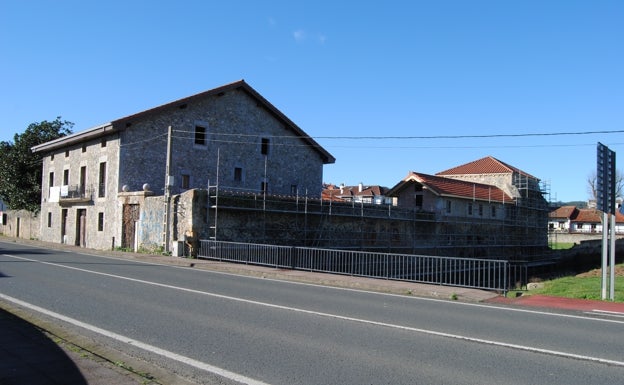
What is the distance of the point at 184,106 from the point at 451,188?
22.3 meters

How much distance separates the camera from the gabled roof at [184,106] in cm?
2997

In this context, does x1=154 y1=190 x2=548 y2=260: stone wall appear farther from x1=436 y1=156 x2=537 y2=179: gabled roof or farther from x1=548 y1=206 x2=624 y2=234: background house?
x1=548 y1=206 x2=624 y2=234: background house

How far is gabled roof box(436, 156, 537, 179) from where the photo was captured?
50688 mm

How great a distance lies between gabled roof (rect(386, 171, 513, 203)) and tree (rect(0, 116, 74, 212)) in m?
30.8

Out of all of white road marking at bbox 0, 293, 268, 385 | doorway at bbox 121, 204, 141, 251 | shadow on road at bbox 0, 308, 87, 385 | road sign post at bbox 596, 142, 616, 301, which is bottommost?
white road marking at bbox 0, 293, 268, 385

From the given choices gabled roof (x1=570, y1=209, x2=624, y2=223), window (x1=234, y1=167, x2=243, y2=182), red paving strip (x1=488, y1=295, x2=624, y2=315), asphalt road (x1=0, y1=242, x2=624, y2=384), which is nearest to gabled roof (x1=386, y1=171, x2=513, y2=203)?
window (x1=234, y1=167, x2=243, y2=182)

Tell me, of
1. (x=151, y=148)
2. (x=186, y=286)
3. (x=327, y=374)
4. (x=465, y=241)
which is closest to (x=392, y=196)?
(x=465, y=241)

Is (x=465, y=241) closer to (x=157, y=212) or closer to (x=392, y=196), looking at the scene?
(x=392, y=196)

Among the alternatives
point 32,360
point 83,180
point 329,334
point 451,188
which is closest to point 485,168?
point 451,188

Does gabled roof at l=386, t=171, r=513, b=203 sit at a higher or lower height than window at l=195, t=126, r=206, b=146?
lower

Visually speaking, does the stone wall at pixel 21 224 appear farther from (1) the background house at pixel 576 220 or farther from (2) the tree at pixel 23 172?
(1) the background house at pixel 576 220

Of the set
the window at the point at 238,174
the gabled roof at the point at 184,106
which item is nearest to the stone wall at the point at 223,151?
the window at the point at 238,174

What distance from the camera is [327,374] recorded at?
5516 mm

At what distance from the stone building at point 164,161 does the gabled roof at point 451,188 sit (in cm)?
709
